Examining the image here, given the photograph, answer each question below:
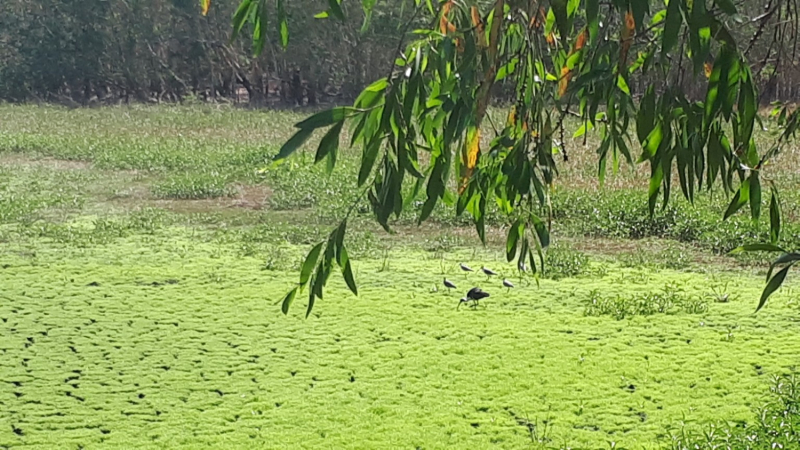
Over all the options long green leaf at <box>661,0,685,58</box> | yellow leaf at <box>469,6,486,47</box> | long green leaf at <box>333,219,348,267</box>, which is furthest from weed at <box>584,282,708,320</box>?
long green leaf at <box>661,0,685,58</box>

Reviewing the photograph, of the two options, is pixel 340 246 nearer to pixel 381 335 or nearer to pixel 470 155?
pixel 470 155

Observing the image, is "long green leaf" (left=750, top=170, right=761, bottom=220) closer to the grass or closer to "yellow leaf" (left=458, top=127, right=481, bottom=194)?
"yellow leaf" (left=458, top=127, right=481, bottom=194)

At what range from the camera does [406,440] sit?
9.28 feet

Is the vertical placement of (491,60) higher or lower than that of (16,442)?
higher

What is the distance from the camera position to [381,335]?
379 cm

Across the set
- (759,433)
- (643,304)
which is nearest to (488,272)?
(643,304)

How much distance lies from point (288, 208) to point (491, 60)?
17.5 ft

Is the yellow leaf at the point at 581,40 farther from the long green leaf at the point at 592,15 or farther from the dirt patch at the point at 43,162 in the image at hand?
the dirt patch at the point at 43,162

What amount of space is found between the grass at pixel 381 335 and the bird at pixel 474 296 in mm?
89

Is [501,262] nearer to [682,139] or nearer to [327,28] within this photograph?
[682,139]

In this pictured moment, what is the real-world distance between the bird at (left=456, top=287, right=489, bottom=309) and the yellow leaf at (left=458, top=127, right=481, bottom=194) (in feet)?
8.69

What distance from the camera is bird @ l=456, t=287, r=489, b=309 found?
4.11m

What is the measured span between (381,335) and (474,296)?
0.48 meters

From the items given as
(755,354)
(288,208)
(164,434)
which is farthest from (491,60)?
(288,208)
